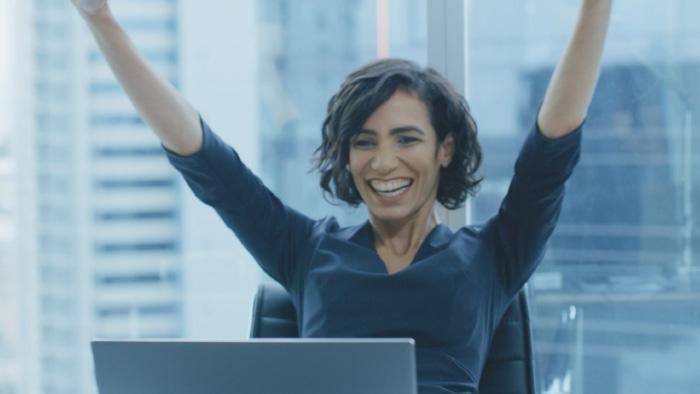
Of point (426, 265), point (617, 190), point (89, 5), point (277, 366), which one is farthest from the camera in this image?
point (617, 190)

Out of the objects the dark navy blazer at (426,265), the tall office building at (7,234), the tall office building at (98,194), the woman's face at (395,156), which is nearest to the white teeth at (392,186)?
the woman's face at (395,156)

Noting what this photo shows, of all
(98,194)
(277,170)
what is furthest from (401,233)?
(98,194)

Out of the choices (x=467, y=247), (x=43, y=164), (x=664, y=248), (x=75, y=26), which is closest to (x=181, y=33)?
(x=75, y=26)

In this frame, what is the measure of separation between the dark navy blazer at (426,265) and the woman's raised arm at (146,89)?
0.03m

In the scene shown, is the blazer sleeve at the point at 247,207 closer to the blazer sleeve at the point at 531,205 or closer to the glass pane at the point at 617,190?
the blazer sleeve at the point at 531,205

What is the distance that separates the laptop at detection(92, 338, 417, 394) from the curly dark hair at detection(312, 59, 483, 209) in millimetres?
638

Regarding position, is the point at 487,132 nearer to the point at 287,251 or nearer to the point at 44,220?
the point at 287,251

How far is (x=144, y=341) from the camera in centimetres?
107

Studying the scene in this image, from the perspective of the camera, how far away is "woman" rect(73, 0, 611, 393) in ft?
4.80

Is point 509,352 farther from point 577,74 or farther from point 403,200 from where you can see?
point 577,74

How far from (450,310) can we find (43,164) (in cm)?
121

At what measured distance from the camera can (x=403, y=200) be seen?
1.58 meters

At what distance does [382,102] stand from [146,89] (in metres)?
0.40

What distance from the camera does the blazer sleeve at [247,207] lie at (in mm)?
1534
